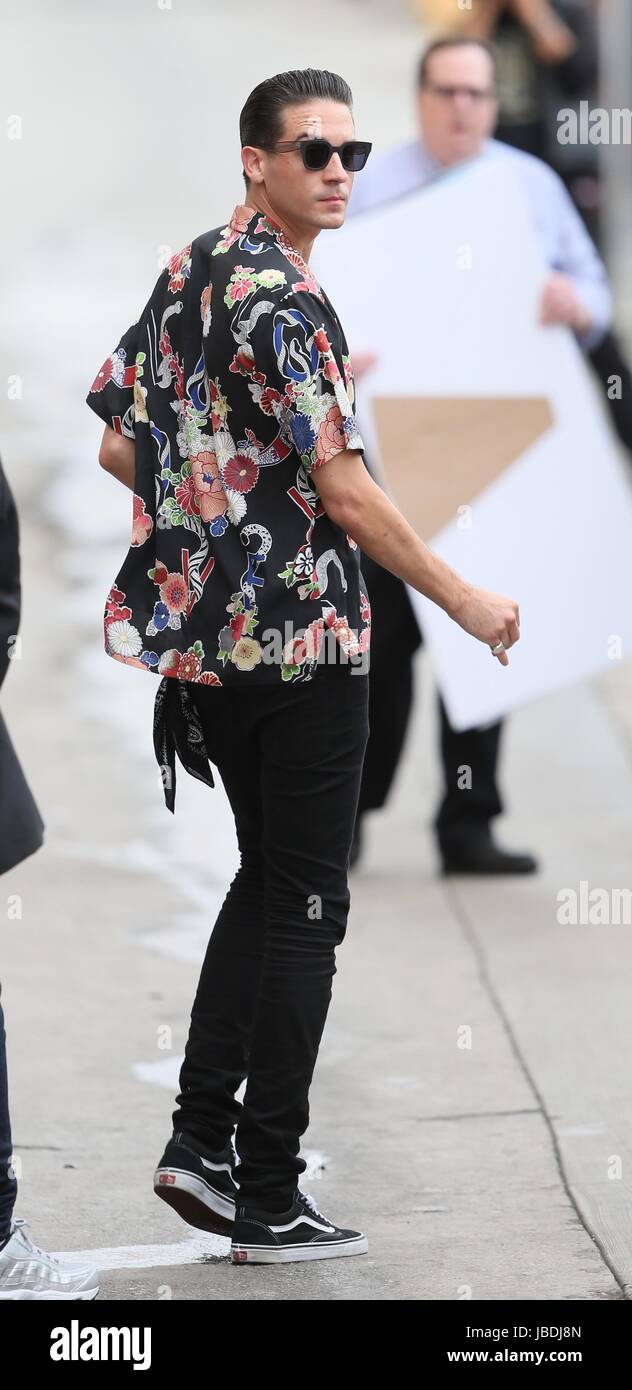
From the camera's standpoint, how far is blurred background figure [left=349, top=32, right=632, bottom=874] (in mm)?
5098

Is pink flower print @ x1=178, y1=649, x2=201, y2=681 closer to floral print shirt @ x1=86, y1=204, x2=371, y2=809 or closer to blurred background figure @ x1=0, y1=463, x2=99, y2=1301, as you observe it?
floral print shirt @ x1=86, y1=204, x2=371, y2=809

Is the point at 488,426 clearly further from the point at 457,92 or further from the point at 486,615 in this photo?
the point at 486,615

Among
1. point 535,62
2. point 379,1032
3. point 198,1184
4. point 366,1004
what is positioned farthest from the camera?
point 535,62

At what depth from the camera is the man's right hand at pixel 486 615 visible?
2.93 meters

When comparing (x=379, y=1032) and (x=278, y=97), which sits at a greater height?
(x=278, y=97)

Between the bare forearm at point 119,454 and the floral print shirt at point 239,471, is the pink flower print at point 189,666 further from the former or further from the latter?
the bare forearm at point 119,454

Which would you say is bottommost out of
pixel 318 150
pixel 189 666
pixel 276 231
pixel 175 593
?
pixel 189 666

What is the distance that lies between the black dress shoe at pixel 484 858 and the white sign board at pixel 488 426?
0.50 m

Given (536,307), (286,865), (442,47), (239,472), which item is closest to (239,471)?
(239,472)

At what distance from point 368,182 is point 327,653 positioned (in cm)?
248

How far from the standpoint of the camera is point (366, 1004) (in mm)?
4492

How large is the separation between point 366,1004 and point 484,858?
104 cm

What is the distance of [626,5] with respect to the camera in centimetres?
1272

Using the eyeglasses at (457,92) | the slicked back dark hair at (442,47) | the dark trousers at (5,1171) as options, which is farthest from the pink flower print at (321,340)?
the slicked back dark hair at (442,47)
